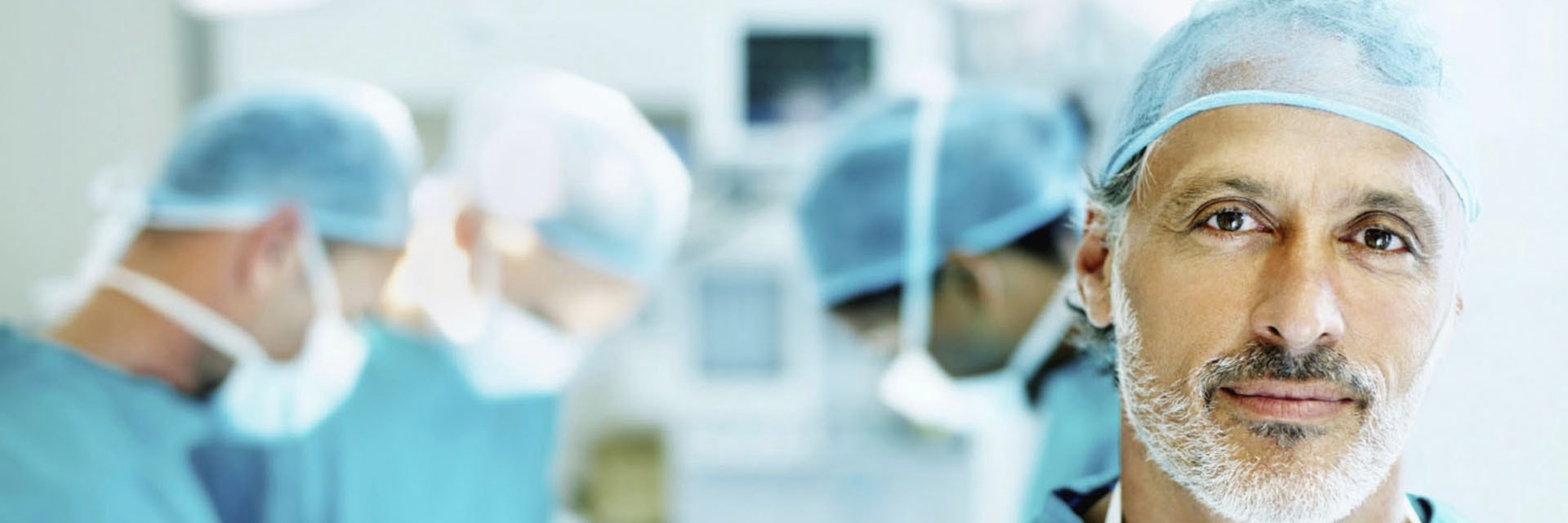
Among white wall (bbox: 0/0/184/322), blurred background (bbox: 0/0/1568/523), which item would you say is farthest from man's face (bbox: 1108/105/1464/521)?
white wall (bbox: 0/0/184/322)

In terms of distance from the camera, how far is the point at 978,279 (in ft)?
5.56

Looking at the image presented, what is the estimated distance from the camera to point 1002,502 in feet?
9.55

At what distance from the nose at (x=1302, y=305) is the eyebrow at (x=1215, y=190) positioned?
4 centimetres

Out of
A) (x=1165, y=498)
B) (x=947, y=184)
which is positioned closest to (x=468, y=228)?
(x=947, y=184)

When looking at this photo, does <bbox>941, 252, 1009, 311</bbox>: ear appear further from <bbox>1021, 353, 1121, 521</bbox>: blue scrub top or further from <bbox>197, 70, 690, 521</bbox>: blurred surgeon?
<bbox>197, 70, 690, 521</bbox>: blurred surgeon

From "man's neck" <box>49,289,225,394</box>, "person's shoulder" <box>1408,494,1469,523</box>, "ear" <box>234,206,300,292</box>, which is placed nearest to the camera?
"person's shoulder" <box>1408,494,1469,523</box>

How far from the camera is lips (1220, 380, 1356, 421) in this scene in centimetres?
76

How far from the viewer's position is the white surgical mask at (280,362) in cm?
172

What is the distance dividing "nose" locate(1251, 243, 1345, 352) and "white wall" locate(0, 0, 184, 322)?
6.59ft

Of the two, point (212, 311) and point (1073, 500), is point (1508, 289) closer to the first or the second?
point (1073, 500)

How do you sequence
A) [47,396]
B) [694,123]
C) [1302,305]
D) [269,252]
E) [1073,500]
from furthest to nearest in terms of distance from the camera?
1. [694,123]
2. [269,252]
3. [47,396]
4. [1073,500]
5. [1302,305]

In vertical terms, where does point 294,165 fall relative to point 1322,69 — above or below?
below

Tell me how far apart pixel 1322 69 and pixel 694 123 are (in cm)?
219

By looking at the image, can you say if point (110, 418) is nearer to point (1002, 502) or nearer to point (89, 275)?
point (89, 275)
